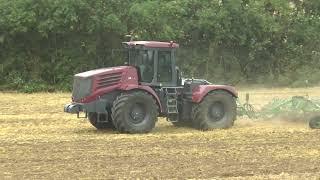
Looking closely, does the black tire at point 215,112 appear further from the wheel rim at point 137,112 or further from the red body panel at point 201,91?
the wheel rim at point 137,112

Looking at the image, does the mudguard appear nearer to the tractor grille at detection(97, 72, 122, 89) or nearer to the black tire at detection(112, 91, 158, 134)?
the black tire at detection(112, 91, 158, 134)

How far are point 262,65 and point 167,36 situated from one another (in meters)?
5.28

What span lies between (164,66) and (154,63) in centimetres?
27

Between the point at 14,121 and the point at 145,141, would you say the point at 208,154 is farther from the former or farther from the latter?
the point at 14,121

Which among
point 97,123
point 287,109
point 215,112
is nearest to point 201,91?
point 215,112

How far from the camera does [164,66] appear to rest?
1541 cm

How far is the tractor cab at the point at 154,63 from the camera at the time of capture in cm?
1529

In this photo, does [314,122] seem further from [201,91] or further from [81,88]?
[81,88]

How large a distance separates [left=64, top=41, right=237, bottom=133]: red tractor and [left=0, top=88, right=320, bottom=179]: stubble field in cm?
34

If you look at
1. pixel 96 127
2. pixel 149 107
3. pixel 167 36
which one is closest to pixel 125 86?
pixel 149 107

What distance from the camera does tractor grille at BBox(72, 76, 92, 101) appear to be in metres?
15.0

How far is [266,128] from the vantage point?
52.3 ft

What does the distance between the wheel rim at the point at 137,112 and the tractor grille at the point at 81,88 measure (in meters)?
1.06

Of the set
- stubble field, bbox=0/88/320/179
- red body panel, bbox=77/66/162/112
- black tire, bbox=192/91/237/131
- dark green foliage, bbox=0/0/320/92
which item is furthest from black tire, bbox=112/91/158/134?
dark green foliage, bbox=0/0/320/92
